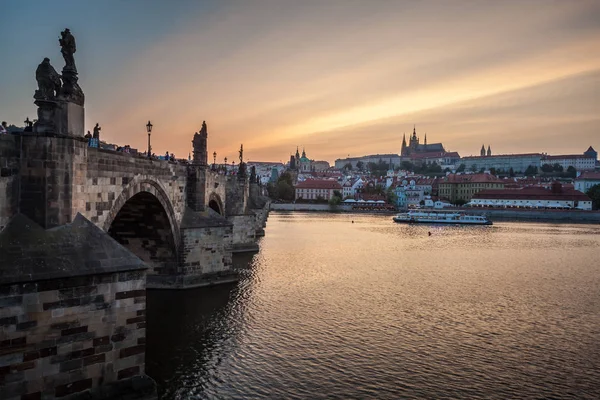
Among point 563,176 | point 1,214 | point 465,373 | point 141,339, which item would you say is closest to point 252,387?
point 141,339

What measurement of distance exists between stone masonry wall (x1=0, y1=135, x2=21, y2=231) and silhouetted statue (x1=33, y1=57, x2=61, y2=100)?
116 centimetres

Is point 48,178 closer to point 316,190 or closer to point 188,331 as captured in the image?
point 188,331

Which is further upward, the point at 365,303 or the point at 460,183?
the point at 460,183

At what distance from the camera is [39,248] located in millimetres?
9578

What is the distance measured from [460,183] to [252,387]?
12627 cm

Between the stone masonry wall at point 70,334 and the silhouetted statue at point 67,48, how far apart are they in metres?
5.19

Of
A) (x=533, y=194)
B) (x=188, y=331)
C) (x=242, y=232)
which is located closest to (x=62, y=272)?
(x=188, y=331)

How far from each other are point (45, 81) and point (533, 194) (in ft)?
361

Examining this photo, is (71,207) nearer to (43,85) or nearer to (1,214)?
(1,214)

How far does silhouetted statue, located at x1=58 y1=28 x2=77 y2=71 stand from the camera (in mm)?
11045

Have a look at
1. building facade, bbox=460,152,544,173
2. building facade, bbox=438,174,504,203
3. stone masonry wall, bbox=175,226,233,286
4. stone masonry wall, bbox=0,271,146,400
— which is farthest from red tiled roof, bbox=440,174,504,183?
stone masonry wall, bbox=0,271,146,400

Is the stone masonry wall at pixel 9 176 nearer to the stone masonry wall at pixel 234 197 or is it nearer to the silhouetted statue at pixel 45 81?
the silhouetted statue at pixel 45 81

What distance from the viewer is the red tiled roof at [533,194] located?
331ft

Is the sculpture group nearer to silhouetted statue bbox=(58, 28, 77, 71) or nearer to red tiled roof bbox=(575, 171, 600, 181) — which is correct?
silhouetted statue bbox=(58, 28, 77, 71)
